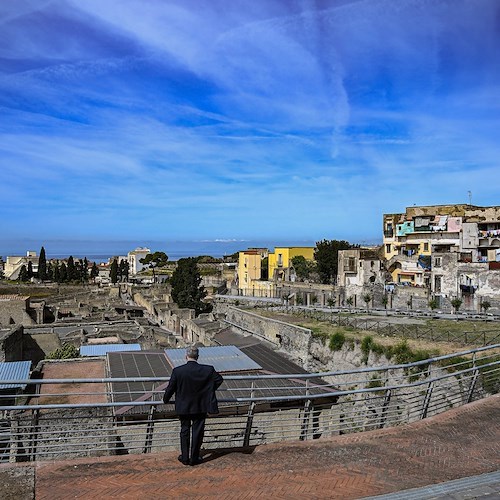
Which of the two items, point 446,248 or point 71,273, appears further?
point 71,273

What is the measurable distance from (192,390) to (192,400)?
0.43 feet

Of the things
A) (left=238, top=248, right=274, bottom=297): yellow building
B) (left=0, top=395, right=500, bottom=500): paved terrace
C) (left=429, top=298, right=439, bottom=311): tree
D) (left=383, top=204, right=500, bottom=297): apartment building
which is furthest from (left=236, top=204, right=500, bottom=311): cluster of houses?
(left=0, top=395, right=500, bottom=500): paved terrace

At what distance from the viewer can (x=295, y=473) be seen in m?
6.55

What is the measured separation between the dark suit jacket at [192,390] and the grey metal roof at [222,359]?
10402 millimetres

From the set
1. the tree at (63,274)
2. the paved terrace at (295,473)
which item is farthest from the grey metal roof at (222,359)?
the tree at (63,274)

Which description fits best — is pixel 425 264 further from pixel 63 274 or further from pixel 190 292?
pixel 63 274

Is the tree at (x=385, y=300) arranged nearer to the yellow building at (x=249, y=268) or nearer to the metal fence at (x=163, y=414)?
the metal fence at (x=163, y=414)

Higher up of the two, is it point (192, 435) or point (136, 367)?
point (192, 435)

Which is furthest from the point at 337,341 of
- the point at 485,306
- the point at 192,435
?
the point at 192,435

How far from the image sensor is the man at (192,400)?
6.64m

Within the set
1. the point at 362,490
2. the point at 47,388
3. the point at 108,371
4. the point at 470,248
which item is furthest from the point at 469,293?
the point at 362,490

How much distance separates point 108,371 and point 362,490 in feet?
43.2

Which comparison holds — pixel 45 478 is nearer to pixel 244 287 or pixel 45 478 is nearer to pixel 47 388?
pixel 47 388

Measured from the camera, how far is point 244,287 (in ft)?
211
